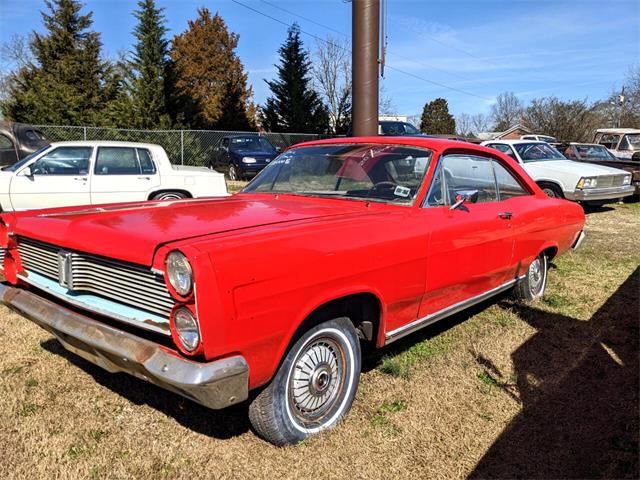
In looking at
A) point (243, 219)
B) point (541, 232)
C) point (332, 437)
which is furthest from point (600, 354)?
point (243, 219)

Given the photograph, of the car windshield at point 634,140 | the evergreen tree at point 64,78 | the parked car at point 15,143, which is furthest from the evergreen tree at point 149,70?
the car windshield at point 634,140

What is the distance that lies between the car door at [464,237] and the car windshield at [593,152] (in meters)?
11.0

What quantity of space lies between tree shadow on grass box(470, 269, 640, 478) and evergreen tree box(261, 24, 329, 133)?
969 inches

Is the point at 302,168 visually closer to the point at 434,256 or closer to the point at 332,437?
the point at 434,256

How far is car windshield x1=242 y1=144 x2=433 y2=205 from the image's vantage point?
3490mm

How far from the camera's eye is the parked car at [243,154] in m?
16.8

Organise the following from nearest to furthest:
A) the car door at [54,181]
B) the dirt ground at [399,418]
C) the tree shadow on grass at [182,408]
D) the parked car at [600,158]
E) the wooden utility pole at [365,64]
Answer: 1. the dirt ground at [399,418]
2. the tree shadow on grass at [182,408]
3. the car door at [54,181]
4. the wooden utility pole at [365,64]
5. the parked car at [600,158]

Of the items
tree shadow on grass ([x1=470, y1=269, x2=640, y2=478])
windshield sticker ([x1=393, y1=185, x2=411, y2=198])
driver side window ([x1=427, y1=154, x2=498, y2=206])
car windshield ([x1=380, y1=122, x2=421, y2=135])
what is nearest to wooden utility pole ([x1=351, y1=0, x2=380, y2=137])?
driver side window ([x1=427, y1=154, x2=498, y2=206])

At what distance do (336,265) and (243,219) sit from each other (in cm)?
62

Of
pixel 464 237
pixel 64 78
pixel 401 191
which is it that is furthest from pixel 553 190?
pixel 64 78

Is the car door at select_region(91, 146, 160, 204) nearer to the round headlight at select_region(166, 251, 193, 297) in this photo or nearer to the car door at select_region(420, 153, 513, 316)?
the car door at select_region(420, 153, 513, 316)

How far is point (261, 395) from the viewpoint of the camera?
2.48m

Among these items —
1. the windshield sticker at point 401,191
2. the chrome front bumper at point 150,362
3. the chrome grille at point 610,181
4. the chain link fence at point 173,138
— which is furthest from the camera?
the chain link fence at point 173,138

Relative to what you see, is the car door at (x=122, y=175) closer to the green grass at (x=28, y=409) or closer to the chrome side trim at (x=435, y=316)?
the green grass at (x=28, y=409)
